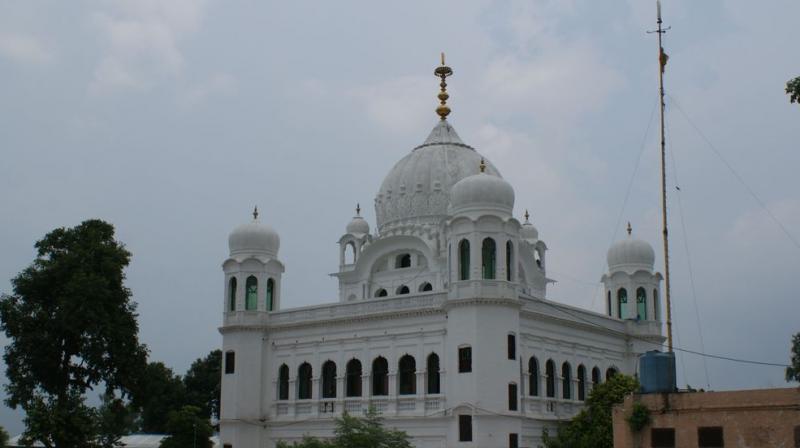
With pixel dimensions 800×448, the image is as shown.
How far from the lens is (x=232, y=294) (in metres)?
41.3

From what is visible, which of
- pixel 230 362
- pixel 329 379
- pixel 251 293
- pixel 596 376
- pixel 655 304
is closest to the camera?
pixel 329 379

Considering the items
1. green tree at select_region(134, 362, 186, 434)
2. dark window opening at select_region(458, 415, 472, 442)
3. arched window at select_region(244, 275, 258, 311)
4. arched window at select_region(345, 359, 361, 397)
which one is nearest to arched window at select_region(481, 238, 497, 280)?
dark window opening at select_region(458, 415, 472, 442)

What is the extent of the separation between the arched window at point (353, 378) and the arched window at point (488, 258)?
6.26 metres

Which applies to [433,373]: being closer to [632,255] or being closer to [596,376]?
[596,376]

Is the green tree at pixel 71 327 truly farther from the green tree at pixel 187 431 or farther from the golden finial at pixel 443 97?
the golden finial at pixel 443 97

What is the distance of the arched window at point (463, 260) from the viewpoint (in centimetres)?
3450

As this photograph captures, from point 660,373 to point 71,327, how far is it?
2224 centimetres

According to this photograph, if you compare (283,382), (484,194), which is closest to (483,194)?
(484,194)

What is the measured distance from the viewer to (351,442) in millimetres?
28609

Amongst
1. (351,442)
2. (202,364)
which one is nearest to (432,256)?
(351,442)

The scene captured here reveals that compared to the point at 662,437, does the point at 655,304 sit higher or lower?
higher

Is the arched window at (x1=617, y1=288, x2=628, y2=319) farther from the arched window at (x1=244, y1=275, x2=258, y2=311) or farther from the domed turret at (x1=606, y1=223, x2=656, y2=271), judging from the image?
the arched window at (x1=244, y1=275, x2=258, y2=311)

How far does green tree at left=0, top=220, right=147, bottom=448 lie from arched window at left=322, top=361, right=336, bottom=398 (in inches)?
270

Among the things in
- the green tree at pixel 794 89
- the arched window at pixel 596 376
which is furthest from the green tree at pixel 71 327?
the green tree at pixel 794 89
